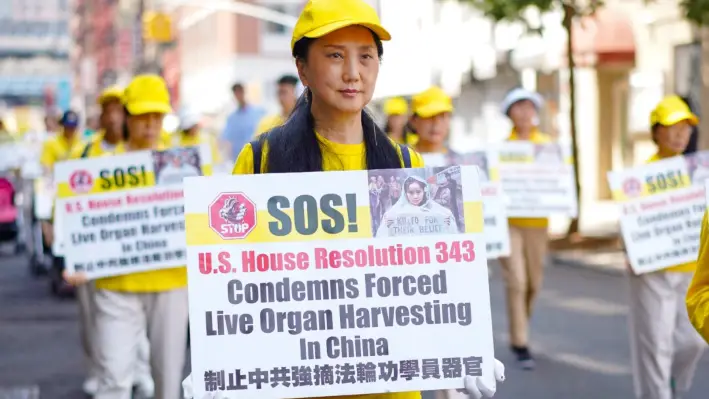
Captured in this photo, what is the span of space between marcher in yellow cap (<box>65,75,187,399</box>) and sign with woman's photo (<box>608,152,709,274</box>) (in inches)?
104

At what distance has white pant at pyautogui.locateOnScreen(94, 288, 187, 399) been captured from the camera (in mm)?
6969

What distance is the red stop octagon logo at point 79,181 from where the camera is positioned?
7391 millimetres

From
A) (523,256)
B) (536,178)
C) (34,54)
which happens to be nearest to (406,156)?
(523,256)

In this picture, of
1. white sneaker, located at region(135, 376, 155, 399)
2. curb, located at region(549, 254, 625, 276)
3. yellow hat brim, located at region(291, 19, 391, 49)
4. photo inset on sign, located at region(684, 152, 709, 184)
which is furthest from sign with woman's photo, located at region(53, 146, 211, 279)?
curb, located at region(549, 254, 625, 276)

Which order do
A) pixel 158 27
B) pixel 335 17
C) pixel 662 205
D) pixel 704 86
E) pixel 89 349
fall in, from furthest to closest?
pixel 158 27 < pixel 704 86 < pixel 89 349 < pixel 662 205 < pixel 335 17

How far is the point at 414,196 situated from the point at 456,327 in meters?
0.38

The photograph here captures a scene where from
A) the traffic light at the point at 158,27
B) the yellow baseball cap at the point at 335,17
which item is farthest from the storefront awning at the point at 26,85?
the yellow baseball cap at the point at 335,17

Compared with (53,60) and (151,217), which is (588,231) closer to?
(151,217)

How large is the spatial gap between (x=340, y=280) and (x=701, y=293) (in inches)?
38.8

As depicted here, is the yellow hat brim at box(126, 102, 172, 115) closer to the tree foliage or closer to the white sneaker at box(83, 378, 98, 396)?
the white sneaker at box(83, 378, 98, 396)

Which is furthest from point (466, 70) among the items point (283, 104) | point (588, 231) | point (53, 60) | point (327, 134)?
point (53, 60)

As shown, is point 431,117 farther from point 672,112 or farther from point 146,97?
point 146,97

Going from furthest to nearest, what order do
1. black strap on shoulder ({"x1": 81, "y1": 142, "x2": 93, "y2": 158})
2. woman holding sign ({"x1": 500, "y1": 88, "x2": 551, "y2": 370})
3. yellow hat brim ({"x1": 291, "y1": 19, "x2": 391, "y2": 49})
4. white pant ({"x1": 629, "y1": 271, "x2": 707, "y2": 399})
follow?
woman holding sign ({"x1": 500, "y1": 88, "x2": 551, "y2": 370}) → white pant ({"x1": 629, "y1": 271, "x2": 707, "y2": 399}) → black strap on shoulder ({"x1": 81, "y1": 142, "x2": 93, "y2": 158}) → yellow hat brim ({"x1": 291, "y1": 19, "x2": 391, "y2": 49})

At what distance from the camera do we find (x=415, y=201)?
398 centimetres
